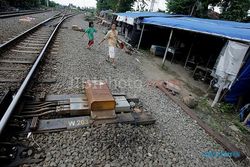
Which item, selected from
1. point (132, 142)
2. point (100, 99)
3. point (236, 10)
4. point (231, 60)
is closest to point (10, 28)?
point (100, 99)

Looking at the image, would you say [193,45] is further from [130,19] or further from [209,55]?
[130,19]

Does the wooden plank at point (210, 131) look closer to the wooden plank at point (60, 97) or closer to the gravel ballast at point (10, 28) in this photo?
the wooden plank at point (60, 97)

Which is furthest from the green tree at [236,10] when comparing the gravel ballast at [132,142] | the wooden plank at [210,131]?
the gravel ballast at [132,142]

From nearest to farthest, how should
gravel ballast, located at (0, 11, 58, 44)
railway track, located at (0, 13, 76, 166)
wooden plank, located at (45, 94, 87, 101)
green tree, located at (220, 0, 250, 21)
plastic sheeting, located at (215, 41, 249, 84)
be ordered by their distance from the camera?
railway track, located at (0, 13, 76, 166) → wooden plank, located at (45, 94, 87, 101) → plastic sheeting, located at (215, 41, 249, 84) → gravel ballast, located at (0, 11, 58, 44) → green tree, located at (220, 0, 250, 21)

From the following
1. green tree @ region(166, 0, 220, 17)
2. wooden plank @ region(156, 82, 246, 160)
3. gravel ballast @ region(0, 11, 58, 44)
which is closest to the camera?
wooden plank @ region(156, 82, 246, 160)

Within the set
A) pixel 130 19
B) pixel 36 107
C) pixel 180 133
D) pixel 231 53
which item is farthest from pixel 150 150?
pixel 130 19

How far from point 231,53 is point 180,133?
357cm

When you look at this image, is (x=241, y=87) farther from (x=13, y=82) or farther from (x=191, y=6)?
(x=191, y=6)

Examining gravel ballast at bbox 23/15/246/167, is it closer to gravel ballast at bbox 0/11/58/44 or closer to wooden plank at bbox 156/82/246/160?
wooden plank at bbox 156/82/246/160

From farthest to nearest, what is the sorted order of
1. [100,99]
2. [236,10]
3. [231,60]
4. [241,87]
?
1. [236,10]
2. [241,87]
3. [231,60]
4. [100,99]

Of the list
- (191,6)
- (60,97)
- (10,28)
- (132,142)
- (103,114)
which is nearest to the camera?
(132,142)

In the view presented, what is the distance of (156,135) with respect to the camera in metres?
3.50

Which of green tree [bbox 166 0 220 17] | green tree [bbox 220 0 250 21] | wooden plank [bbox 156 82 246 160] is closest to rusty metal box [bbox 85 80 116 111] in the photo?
wooden plank [bbox 156 82 246 160]

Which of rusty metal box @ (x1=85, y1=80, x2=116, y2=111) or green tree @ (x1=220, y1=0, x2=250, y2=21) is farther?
green tree @ (x1=220, y1=0, x2=250, y2=21)
